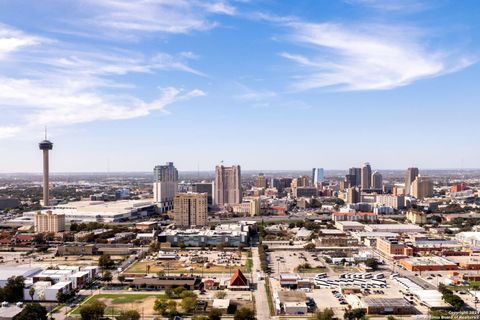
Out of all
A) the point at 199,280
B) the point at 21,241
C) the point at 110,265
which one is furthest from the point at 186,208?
the point at 199,280

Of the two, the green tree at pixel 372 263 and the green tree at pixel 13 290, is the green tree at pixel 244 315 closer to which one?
the green tree at pixel 13 290

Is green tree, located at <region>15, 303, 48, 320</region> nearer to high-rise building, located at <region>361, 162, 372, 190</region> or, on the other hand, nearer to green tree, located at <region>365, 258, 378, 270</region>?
green tree, located at <region>365, 258, 378, 270</region>

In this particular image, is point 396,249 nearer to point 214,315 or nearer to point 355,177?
point 214,315

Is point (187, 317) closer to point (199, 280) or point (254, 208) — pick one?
point (199, 280)

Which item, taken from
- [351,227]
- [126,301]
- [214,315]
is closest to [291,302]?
[214,315]

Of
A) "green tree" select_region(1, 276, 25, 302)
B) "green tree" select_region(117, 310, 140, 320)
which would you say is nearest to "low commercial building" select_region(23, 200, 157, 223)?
"green tree" select_region(1, 276, 25, 302)

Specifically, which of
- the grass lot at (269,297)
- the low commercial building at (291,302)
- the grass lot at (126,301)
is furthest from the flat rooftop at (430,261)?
the grass lot at (126,301)
